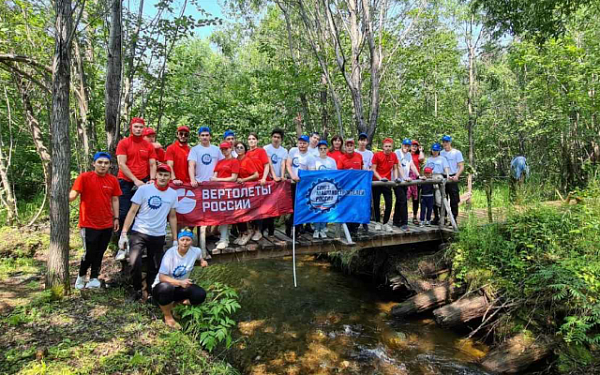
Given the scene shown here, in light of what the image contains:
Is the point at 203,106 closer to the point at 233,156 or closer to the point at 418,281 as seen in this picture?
the point at 233,156

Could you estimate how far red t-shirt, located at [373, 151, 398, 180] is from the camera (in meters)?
7.35

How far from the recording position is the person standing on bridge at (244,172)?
19.7ft

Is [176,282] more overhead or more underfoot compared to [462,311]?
more overhead

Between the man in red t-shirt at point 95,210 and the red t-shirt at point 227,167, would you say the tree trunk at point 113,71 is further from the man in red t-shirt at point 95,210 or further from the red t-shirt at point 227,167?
the red t-shirt at point 227,167

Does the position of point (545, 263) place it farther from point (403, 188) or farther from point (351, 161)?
point (351, 161)

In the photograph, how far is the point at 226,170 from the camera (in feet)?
19.7

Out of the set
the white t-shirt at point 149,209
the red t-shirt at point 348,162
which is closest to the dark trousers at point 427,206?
the red t-shirt at point 348,162

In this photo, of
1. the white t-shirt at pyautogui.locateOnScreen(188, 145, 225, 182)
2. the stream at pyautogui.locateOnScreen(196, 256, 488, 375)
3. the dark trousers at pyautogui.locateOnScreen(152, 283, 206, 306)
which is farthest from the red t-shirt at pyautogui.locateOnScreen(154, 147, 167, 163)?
the stream at pyautogui.locateOnScreen(196, 256, 488, 375)

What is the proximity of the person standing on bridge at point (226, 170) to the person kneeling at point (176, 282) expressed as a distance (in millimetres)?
1237

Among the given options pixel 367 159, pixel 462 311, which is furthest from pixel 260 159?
pixel 462 311

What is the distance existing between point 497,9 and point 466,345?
7.31m

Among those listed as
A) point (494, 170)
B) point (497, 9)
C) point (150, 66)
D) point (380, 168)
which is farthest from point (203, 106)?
point (494, 170)

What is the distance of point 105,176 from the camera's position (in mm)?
4938

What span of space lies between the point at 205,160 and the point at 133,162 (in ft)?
3.78
